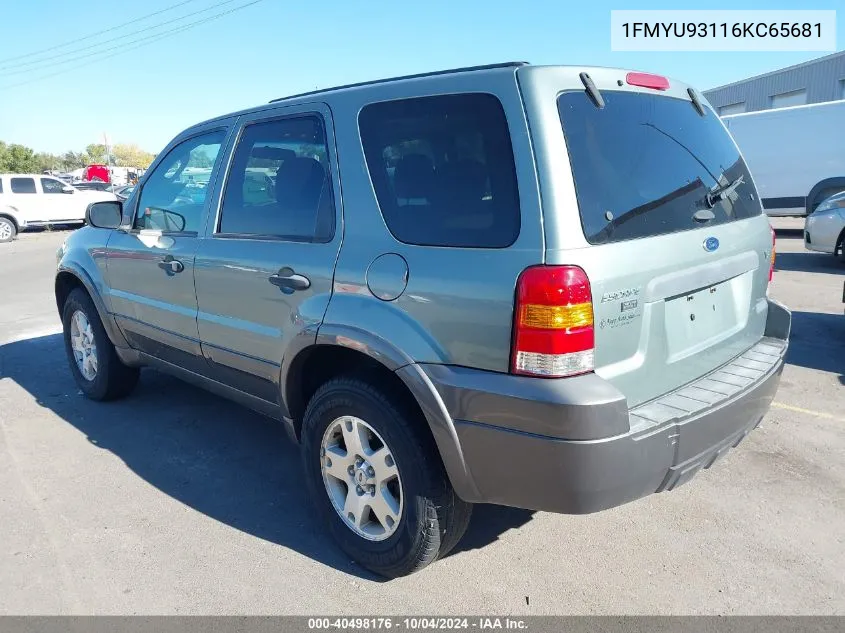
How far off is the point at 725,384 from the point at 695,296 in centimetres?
40

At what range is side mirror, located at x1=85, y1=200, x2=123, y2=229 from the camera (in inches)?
170

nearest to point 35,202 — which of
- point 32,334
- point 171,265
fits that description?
point 32,334

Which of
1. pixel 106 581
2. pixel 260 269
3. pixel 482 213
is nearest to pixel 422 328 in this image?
pixel 482 213

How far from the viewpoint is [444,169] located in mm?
2502

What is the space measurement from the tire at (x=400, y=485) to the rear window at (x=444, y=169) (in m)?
0.70

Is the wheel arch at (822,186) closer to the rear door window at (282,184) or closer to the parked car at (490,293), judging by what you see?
the parked car at (490,293)

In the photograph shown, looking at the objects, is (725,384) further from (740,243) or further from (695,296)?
(740,243)

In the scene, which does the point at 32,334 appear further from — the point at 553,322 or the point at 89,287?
the point at 553,322

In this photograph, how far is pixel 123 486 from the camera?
145 inches

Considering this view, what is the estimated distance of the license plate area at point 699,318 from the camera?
2.54 meters

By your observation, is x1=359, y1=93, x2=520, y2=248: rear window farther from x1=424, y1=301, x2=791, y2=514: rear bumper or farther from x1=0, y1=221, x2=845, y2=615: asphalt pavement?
x1=0, y1=221, x2=845, y2=615: asphalt pavement

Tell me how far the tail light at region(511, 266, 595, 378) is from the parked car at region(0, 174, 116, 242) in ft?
66.5

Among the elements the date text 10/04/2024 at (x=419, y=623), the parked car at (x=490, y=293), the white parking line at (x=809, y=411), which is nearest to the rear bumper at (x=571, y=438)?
the parked car at (x=490, y=293)

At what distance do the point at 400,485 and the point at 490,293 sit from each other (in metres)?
0.91
